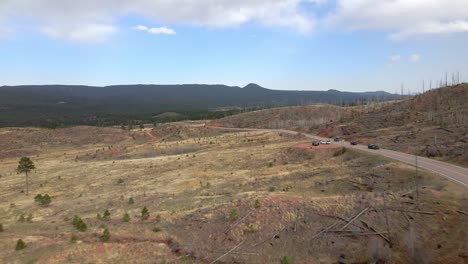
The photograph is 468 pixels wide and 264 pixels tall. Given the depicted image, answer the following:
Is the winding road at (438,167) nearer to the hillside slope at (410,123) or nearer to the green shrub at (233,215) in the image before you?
the hillside slope at (410,123)

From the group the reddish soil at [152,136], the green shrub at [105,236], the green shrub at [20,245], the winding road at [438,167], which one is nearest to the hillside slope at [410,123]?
the winding road at [438,167]

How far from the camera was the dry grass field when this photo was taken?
82.1ft

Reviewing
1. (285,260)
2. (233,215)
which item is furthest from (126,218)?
(285,260)

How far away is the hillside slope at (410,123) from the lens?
51.5m

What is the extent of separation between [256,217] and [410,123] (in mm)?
57643

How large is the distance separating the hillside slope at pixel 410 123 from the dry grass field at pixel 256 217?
9.85m

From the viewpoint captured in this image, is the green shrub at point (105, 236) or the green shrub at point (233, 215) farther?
the green shrub at point (233, 215)

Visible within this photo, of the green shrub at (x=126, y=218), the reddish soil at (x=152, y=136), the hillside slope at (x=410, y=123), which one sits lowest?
the reddish soil at (x=152, y=136)

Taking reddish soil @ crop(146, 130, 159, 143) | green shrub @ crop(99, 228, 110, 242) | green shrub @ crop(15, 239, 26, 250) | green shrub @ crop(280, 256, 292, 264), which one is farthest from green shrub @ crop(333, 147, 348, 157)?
reddish soil @ crop(146, 130, 159, 143)

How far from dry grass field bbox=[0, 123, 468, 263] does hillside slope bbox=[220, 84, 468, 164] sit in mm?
9852

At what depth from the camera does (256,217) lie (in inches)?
1149

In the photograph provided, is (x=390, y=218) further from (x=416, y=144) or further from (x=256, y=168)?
(x=416, y=144)

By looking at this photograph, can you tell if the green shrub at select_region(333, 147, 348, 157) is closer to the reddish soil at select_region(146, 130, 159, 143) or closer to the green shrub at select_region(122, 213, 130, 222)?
the green shrub at select_region(122, 213, 130, 222)

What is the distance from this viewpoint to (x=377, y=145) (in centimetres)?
5916
